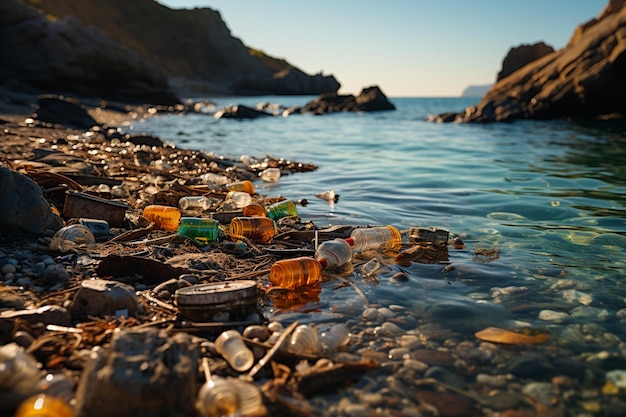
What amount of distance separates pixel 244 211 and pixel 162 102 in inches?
1421

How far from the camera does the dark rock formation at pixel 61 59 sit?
30016mm

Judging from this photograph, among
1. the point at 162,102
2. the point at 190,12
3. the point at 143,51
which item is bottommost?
the point at 162,102

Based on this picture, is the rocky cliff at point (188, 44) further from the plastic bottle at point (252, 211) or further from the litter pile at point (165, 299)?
the litter pile at point (165, 299)

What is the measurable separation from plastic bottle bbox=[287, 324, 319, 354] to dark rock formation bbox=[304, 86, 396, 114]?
43.2 m

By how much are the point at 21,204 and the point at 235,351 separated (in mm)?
2507

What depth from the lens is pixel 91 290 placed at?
2.79m

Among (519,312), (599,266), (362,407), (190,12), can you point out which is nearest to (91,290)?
(362,407)

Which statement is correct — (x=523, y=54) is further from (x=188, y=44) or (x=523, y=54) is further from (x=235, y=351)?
(x=188, y=44)

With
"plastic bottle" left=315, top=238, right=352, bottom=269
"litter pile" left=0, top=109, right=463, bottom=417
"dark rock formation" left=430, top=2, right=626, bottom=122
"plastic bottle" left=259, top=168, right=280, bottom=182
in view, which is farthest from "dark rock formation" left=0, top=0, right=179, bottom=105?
"plastic bottle" left=315, top=238, right=352, bottom=269

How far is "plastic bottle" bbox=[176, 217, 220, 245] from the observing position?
4508 millimetres

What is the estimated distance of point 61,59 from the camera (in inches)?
1227

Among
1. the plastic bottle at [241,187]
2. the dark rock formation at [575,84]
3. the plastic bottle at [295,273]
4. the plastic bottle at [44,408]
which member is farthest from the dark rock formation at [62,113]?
the dark rock formation at [575,84]

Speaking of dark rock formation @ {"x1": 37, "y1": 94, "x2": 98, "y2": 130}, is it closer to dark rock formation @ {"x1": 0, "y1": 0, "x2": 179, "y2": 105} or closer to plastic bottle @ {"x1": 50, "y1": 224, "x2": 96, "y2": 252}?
dark rock formation @ {"x1": 0, "y1": 0, "x2": 179, "y2": 105}

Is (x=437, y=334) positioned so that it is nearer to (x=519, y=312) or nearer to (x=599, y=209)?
(x=519, y=312)
